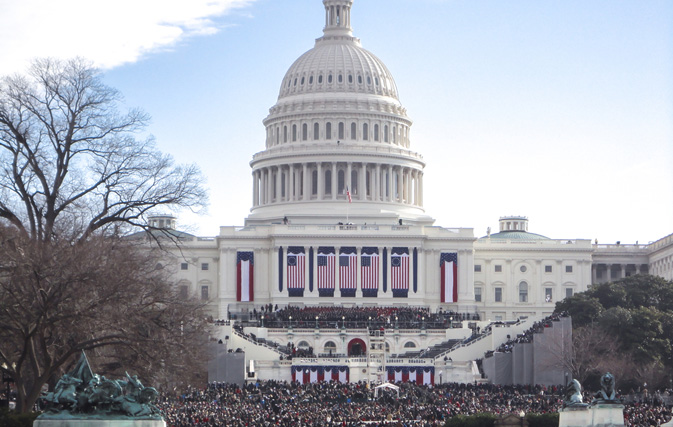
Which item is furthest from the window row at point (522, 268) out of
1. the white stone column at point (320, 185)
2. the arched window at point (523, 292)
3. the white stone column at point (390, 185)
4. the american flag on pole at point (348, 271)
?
the white stone column at point (320, 185)

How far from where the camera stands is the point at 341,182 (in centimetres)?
19050

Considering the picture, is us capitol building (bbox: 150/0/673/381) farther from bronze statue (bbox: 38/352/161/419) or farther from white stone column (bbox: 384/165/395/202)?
bronze statue (bbox: 38/352/161/419)

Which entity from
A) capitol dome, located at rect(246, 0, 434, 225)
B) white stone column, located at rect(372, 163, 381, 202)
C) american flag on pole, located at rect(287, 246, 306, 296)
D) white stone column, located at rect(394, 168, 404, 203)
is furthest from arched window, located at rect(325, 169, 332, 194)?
american flag on pole, located at rect(287, 246, 306, 296)

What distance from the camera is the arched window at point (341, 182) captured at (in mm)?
189875

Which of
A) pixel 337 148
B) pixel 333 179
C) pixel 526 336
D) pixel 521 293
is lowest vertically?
pixel 526 336

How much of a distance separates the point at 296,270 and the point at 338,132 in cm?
2603

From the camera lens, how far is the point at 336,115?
193 m

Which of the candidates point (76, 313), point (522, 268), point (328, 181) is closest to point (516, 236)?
point (522, 268)

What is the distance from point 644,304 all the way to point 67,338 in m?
81.6

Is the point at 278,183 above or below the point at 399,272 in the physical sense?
above

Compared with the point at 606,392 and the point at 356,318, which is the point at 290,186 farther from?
the point at 606,392

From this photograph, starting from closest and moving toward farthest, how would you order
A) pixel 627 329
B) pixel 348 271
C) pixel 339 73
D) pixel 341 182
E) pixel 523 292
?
pixel 627 329
pixel 348 271
pixel 523 292
pixel 341 182
pixel 339 73

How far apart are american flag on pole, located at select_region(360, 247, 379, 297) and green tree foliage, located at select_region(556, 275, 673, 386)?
30.7 meters

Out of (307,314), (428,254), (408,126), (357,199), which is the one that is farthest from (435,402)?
(408,126)
